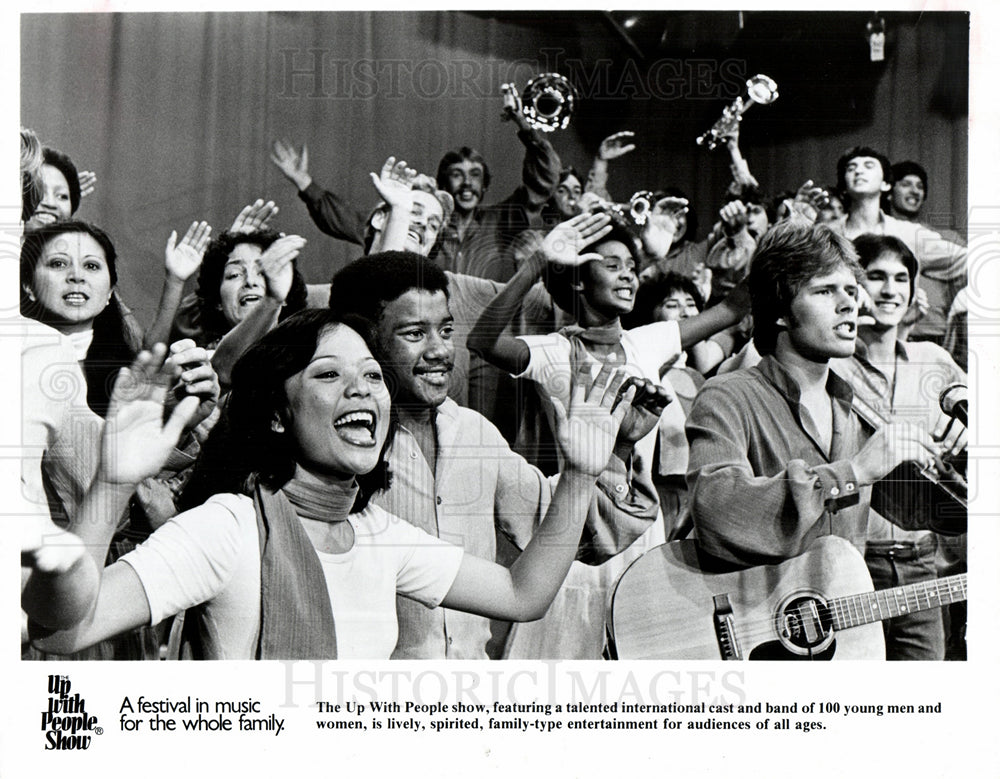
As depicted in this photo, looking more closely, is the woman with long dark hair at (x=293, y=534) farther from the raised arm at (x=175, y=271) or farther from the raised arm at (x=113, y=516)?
the raised arm at (x=175, y=271)

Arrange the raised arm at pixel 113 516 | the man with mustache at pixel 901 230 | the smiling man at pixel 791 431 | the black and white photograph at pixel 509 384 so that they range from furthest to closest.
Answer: the man with mustache at pixel 901 230 < the smiling man at pixel 791 431 < the black and white photograph at pixel 509 384 < the raised arm at pixel 113 516

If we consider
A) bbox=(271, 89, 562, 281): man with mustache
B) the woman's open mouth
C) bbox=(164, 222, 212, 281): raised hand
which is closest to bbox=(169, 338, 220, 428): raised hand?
bbox=(164, 222, 212, 281): raised hand

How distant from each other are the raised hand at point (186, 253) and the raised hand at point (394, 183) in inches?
26.7

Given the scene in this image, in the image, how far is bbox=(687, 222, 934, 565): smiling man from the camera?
4.00 m

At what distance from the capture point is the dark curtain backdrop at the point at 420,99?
158 inches

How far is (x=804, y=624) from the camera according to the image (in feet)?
13.1

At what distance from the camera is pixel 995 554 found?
161 inches

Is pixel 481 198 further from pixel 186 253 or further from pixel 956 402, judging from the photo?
pixel 956 402

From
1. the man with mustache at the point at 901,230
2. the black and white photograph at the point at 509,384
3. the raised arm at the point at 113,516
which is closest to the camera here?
the raised arm at the point at 113,516

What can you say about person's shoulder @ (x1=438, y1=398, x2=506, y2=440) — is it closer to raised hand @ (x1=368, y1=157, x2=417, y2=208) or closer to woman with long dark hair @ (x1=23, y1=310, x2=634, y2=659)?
woman with long dark hair @ (x1=23, y1=310, x2=634, y2=659)

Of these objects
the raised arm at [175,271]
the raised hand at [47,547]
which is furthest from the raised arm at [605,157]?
the raised hand at [47,547]
